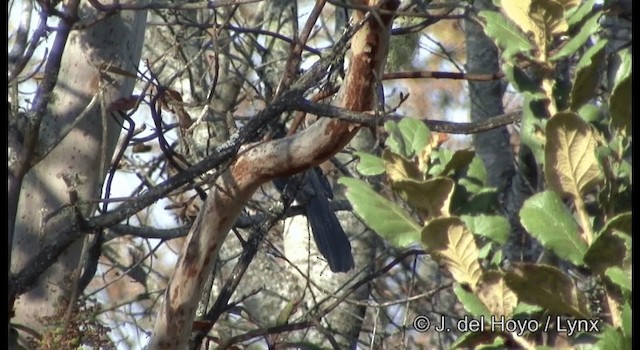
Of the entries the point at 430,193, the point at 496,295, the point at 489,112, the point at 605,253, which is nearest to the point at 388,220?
the point at 430,193

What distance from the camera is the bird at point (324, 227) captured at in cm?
384

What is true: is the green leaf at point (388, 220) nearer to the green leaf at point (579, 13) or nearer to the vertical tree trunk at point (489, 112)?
the green leaf at point (579, 13)

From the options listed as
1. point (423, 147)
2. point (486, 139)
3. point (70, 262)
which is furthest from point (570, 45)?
point (486, 139)

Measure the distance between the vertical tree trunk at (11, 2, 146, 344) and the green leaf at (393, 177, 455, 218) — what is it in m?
1.90

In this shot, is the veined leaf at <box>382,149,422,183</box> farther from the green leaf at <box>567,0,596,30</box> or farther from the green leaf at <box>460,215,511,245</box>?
the green leaf at <box>567,0,596,30</box>

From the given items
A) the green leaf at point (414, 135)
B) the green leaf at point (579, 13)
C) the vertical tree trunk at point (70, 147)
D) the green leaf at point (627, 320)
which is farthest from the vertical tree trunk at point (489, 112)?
the green leaf at point (627, 320)

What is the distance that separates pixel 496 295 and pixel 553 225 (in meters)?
0.15

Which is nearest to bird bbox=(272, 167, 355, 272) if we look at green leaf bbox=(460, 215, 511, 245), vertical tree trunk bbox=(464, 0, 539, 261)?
vertical tree trunk bbox=(464, 0, 539, 261)

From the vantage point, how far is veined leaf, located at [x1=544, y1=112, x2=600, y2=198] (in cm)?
111

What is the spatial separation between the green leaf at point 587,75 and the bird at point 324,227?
2635mm

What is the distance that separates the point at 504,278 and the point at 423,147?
0.21 meters

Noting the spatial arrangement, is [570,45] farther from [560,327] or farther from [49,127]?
[49,127]

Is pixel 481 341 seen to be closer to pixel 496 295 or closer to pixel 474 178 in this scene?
pixel 496 295

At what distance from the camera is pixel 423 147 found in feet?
4.17
